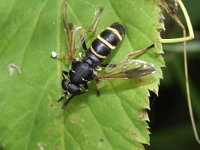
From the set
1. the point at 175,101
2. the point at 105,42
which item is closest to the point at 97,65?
the point at 105,42

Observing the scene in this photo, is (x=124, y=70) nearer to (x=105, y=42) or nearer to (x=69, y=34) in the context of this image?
(x=105, y=42)

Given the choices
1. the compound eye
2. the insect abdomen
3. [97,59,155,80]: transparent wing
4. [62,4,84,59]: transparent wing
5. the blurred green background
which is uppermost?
[62,4,84,59]: transparent wing

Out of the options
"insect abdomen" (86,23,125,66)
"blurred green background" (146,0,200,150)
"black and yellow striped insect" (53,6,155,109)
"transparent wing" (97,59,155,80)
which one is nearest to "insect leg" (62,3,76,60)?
"black and yellow striped insect" (53,6,155,109)

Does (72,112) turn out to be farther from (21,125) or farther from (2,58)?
(2,58)

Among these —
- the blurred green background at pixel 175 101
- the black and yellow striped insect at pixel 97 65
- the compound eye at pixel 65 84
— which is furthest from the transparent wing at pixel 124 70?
the blurred green background at pixel 175 101

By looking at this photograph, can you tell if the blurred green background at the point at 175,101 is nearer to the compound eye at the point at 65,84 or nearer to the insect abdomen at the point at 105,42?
the insect abdomen at the point at 105,42

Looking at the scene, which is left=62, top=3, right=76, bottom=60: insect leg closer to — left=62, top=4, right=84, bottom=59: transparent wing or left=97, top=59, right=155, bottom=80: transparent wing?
left=62, top=4, right=84, bottom=59: transparent wing

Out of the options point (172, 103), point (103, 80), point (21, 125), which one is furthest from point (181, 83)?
point (21, 125)
